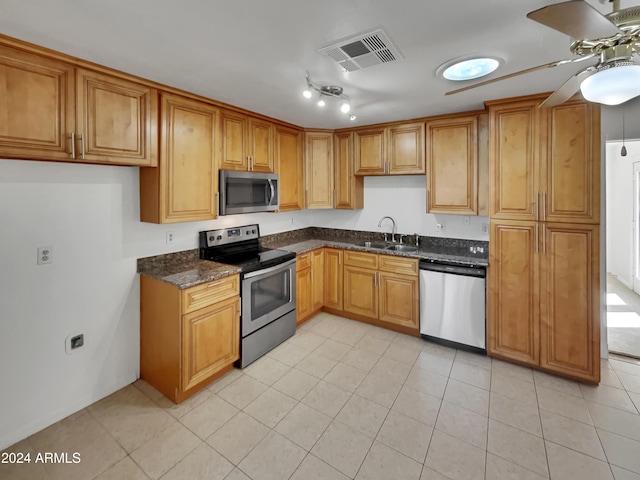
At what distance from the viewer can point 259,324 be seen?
3.02 m

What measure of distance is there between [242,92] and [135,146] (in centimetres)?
93

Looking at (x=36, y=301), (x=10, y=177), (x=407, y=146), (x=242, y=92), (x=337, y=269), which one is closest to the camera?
(x=10, y=177)

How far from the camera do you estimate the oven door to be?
2.86 metres

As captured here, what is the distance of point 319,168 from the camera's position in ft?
13.3

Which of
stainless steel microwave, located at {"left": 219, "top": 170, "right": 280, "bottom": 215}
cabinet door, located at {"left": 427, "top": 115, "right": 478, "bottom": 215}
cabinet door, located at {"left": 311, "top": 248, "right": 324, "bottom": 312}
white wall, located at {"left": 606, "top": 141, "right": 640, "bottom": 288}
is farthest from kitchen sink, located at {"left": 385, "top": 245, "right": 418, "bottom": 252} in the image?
white wall, located at {"left": 606, "top": 141, "right": 640, "bottom": 288}

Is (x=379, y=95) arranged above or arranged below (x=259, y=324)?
above

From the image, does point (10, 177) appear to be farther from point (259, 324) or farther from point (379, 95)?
point (379, 95)

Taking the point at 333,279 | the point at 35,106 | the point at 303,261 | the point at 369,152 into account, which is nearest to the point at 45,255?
the point at 35,106

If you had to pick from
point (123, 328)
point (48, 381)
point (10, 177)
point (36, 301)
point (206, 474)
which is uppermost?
point (10, 177)

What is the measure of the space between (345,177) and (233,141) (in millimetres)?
1539

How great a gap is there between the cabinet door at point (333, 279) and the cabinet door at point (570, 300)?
2097mm

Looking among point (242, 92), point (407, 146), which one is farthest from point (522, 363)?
point (242, 92)

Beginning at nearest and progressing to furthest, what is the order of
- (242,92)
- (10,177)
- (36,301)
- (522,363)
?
(10,177), (36,301), (242,92), (522,363)

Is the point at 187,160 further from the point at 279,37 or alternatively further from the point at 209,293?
the point at 279,37
